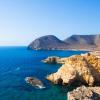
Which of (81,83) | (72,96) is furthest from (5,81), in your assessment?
(72,96)

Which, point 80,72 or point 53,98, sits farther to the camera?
point 80,72

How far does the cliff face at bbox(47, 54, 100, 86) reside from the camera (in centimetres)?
6167

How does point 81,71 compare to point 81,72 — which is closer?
point 81,72

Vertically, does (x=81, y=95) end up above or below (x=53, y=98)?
above

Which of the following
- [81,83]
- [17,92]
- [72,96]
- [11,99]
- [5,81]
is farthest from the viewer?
[5,81]

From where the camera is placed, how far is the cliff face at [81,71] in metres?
61.7

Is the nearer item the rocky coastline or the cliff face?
the rocky coastline

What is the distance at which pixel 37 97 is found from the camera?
5297 cm

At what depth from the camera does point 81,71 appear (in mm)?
62812

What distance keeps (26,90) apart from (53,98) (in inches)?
366

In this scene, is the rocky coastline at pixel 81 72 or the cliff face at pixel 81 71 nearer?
the rocky coastline at pixel 81 72

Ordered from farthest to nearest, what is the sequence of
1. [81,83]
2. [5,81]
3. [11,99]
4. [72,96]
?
[5,81] < [81,83] < [11,99] < [72,96]

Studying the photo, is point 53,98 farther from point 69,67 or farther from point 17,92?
point 69,67

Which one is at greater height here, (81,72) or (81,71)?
(81,71)
